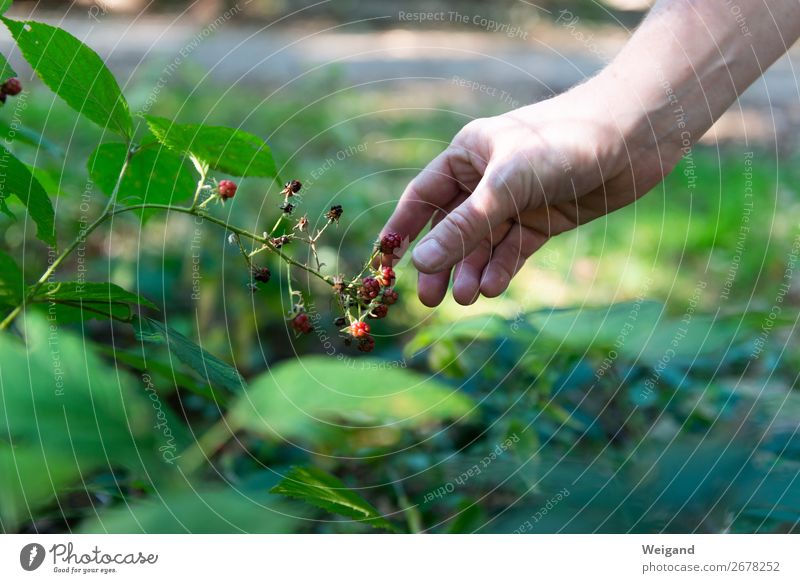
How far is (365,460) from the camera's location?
1.20 metres

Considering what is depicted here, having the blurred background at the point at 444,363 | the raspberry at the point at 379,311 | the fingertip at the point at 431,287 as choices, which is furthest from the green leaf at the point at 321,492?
the fingertip at the point at 431,287

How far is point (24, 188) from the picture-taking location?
2.31ft

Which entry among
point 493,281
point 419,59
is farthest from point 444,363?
point 419,59

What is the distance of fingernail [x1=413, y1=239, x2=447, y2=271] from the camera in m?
0.87

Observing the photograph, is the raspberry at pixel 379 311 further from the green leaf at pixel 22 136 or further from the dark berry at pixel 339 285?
the green leaf at pixel 22 136

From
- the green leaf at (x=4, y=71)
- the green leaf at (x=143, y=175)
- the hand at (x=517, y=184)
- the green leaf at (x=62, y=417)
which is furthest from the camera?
the hand at (x=517, y=184)

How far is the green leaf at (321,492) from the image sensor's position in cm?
66

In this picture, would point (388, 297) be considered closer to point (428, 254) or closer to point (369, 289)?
point (369, 289)

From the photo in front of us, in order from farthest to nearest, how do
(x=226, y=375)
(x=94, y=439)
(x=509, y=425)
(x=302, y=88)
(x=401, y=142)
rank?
1. (x=302, y=88)
2. (x=401, y=142)
3. (x=509, y=425)
4. (x=226, y=375)
5. (x=94, y=439)

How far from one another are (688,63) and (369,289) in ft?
1.99

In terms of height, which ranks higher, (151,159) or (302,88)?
(302,88)

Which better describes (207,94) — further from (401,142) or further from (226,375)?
(226,375)

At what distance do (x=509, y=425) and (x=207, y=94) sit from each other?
2.55m

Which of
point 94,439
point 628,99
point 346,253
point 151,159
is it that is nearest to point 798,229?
point 346,253
